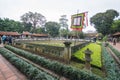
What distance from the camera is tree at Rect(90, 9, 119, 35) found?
37584 millimetres

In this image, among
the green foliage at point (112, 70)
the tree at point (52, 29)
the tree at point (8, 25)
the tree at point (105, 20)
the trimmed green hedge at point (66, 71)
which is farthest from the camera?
the tree at point (52, 29)

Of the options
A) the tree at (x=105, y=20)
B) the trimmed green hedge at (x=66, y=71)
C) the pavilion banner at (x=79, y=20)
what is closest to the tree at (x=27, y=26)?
the tree at (x=105, y=20)

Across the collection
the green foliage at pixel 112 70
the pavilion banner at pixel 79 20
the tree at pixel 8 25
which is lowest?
the green foliage at pixel 112 70

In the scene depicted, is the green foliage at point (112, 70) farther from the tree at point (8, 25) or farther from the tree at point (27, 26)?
the tree at point (27, 26)

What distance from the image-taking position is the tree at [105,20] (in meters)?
37.6

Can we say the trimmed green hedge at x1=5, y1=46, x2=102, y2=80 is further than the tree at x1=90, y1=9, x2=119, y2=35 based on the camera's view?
No

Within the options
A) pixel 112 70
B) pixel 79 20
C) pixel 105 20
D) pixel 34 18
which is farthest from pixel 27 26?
pixel 112 70

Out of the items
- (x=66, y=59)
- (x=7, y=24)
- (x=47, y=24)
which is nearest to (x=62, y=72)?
(x=66, y=59)

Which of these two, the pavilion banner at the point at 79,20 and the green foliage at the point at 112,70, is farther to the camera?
the pavilion banner at the point at 79,20

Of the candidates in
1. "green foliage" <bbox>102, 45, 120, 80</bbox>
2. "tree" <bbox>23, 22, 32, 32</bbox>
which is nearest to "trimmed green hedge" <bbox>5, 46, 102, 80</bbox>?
"green foliage" <bbox>102, 45, 120, 80</bbox>

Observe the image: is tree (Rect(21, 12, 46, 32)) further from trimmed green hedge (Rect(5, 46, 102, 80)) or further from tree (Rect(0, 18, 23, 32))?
trimmed green hedge (Rect(5, 46, 102, 80))

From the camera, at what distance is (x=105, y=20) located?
125 feet

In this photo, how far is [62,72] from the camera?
5250 mm

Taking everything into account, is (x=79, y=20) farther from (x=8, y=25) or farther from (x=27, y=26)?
(x=27, y=26)
